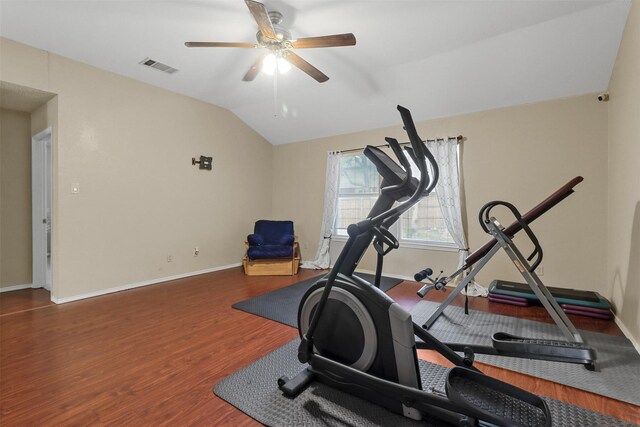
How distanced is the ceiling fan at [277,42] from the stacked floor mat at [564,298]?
3.09 meters

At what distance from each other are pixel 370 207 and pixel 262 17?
11.0 feet

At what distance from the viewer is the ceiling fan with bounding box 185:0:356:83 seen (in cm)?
215

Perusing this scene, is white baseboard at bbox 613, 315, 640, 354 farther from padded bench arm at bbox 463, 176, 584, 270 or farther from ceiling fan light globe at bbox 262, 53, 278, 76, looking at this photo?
ceiling fan light globe at bbox 262, 53, 278, 76

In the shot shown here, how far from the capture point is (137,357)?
6.77 feet

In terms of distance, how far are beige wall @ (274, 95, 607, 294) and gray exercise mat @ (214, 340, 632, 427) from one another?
2378mm

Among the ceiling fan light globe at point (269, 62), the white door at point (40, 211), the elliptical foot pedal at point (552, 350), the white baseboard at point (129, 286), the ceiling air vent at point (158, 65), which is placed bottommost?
the white baseboard at point (129, 286)

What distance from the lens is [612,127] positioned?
2.93 m

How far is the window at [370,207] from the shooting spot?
4.20 m

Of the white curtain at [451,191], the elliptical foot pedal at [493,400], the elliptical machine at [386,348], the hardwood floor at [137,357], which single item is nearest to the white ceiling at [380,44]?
the white curtain at [451,191]

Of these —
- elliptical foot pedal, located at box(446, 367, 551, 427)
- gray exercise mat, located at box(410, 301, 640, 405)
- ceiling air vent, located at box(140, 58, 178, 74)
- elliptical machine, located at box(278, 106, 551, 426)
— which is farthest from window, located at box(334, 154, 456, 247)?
ceiling air vent, located at box(140, 58, 178, 74)

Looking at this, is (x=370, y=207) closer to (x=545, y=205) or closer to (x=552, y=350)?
(x=545, y=205)

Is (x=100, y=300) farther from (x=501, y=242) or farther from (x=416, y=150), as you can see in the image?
(x=501, y=242)

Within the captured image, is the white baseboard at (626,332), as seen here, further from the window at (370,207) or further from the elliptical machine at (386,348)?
the window at (370,207)

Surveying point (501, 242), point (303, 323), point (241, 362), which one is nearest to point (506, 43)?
point (501, 242)
